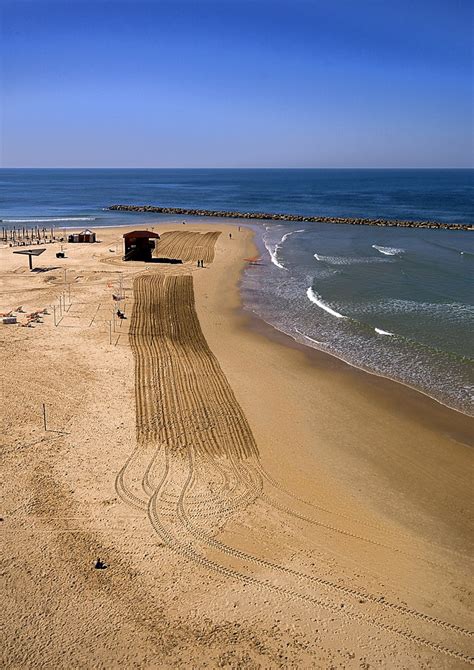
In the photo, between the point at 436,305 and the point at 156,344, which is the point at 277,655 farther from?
the point at 436,305

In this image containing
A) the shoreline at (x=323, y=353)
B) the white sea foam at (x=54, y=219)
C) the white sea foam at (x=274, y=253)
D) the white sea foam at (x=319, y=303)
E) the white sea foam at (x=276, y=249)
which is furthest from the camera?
the white sea foam at (x=54, y=219)

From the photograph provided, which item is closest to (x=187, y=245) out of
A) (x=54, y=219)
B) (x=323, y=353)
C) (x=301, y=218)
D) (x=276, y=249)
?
(x=276, y=249)

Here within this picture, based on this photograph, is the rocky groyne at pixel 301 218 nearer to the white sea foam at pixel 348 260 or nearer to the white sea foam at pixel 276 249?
the white sea foam at pixel 276 249

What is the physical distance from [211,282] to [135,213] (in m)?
45.7

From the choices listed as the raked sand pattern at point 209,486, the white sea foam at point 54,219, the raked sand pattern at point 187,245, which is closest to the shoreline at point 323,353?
the raked sand pattern at point 209,486

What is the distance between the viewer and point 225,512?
12.2 m

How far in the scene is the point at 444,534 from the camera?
11922 mm

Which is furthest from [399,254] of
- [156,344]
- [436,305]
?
[156,344]

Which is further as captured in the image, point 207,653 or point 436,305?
point 436,305

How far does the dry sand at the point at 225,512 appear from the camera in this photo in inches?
360

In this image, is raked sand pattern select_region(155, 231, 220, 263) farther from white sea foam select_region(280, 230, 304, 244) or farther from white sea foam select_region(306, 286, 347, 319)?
white sea foam select_region(306, 286, 347, 319)

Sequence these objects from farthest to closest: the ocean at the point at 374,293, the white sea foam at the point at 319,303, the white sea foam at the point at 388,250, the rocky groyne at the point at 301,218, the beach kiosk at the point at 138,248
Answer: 1. the rocky groyne at the point at 301,218
2. the white sea foam at the point at 388,250
3. the beach kiosk at the point at 138,248
4. the white sea foam at the point at 319,303
5. the ocean at the point at 374,293

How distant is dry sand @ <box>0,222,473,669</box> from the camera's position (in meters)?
9.13

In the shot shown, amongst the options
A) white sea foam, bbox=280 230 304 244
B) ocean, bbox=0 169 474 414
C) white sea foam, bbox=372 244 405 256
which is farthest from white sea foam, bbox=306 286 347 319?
white sea foam, bbox=280 230 304 244
